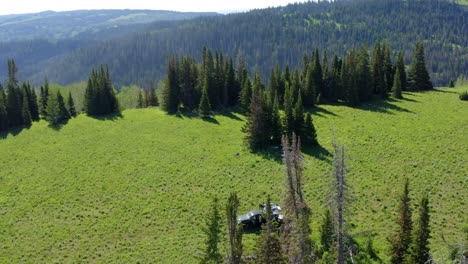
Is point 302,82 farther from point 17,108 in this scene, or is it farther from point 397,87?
point 17,108

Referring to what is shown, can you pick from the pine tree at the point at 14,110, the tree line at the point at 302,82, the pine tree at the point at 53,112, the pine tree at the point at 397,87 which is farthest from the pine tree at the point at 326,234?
the pine tree at the point at 14,110

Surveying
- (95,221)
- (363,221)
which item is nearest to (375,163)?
(363,221)

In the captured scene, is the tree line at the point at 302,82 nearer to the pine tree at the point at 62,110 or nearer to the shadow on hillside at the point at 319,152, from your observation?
the shadow on hillside at the point at 319,152

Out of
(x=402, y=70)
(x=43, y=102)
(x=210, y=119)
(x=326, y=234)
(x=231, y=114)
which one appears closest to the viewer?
(x=326, y=234)

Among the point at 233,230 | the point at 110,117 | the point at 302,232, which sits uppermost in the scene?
the point at 302,232

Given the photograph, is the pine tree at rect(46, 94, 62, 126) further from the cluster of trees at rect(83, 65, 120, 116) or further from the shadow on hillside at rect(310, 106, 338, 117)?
the shadow on hillside at rect(310, 106, 338, 117)

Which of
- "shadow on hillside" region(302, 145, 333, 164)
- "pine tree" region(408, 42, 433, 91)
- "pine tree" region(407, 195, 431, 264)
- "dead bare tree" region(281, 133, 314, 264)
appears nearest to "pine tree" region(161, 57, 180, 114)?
"shadow on hillside" region(302, 145, 333, 164)

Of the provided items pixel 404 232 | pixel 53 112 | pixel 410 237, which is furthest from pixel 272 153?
pixel 53 112
